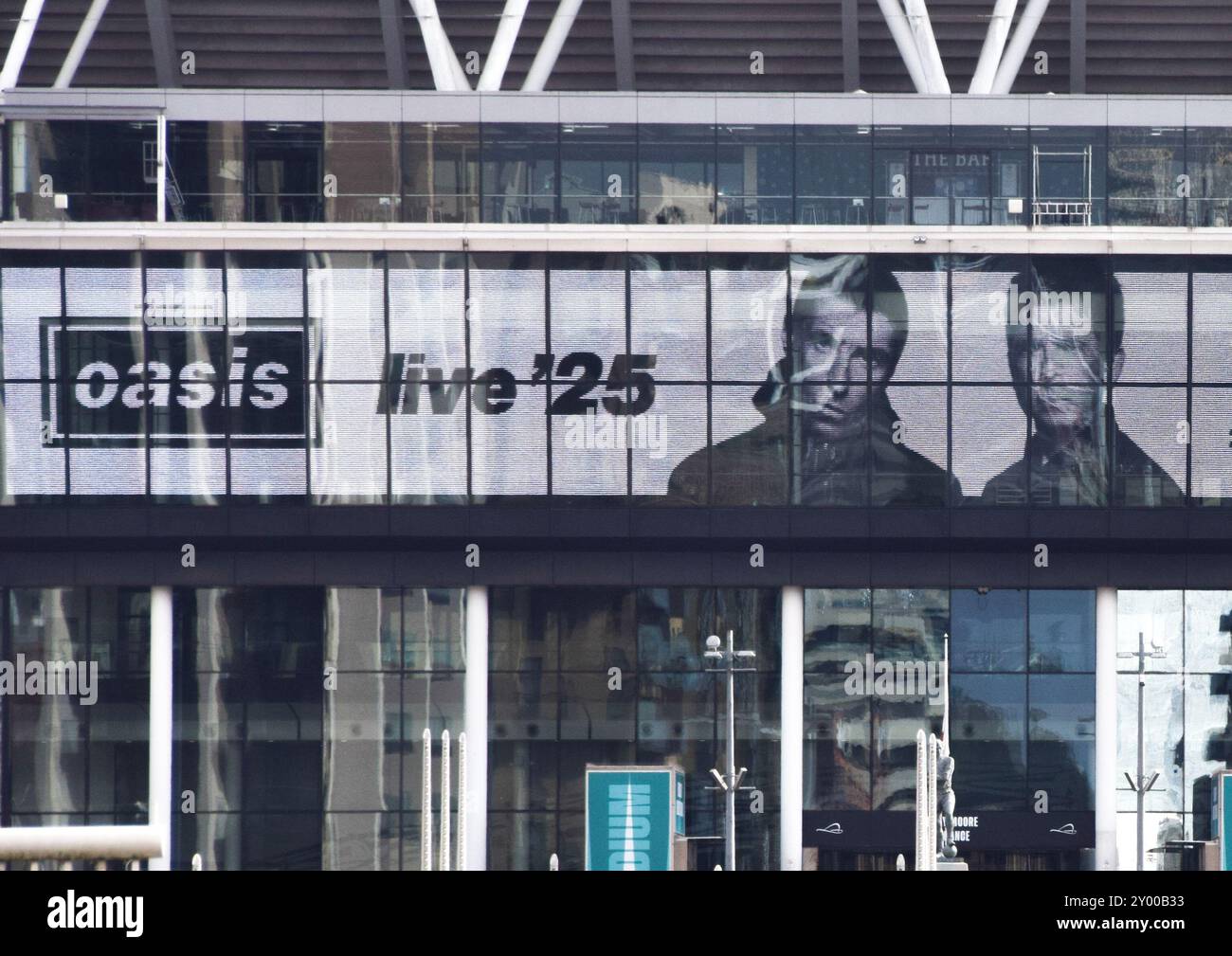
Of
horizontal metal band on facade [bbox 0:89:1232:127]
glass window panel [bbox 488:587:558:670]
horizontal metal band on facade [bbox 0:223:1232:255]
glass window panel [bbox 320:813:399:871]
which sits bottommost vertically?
glass window panel [bbox 320:813:399:871]

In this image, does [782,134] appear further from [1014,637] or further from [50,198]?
[50,198]

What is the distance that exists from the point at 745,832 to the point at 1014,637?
7.16 m

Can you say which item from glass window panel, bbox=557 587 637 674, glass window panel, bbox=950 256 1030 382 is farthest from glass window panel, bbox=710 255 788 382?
glass window panel, bbox=557 587 637 674

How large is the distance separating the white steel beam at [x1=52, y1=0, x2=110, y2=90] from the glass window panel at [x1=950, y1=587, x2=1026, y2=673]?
2254 centimetres

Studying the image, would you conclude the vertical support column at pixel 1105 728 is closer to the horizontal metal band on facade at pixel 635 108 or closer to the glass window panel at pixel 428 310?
the horizontal metal band on facade at pixel 635 108

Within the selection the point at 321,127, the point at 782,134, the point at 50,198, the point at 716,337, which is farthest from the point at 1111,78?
the point at 50,198

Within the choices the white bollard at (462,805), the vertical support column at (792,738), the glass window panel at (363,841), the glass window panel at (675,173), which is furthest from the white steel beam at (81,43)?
the vertical support column at (792,738)

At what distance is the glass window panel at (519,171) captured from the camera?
4034 cm

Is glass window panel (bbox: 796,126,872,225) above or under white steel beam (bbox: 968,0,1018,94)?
under

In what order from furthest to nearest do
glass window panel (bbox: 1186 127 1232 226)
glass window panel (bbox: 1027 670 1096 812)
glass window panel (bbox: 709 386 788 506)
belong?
glass window panel (bbox: 1027 670 1096 812), glass window panel (bbox: 709 386 788 506), glass window panel (bbox: 1186 127 1232 226)

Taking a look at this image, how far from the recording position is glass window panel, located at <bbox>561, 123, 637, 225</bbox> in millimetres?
40406

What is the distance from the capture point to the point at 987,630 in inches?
1633

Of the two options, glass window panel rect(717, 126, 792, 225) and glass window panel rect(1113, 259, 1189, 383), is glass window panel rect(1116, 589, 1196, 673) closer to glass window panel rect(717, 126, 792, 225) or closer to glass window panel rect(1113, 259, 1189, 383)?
glass window panel rect(1113, 259, 1189, 383)

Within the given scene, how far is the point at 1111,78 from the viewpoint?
43406mm
